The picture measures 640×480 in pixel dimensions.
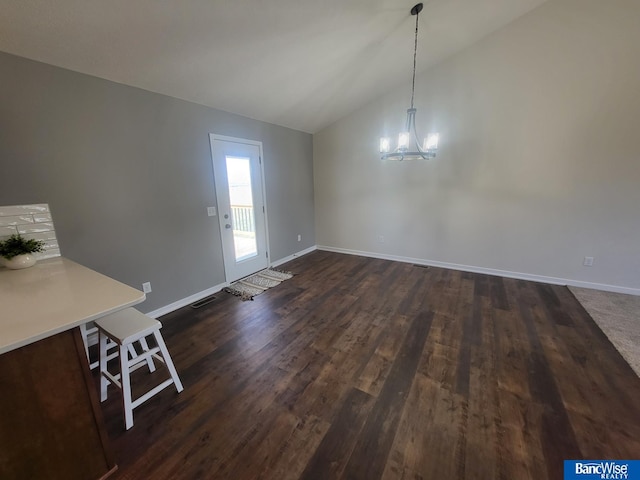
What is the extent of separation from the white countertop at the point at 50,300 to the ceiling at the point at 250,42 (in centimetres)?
165

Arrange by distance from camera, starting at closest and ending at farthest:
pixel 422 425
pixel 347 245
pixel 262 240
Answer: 1. pixel 422 425
2. pixel 262 240
3. pixel 347 245

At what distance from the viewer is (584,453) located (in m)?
1.40

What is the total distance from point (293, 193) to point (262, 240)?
118cm

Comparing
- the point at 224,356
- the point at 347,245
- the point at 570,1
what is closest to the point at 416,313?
the point at 224,356

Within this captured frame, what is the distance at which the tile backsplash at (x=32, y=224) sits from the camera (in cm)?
185

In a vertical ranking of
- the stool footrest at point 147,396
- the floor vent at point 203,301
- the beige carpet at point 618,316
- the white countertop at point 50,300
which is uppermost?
the white countertop at point 50,300

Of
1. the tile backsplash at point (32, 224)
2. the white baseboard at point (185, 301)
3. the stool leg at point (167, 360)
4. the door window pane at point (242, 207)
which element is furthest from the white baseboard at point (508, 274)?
the tile backsplash at point (32, 224)

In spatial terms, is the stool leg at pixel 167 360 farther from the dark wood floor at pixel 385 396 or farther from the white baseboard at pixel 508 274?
the white baseboard at pixel 508 274

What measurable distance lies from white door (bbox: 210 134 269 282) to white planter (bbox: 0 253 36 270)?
1.86 metres

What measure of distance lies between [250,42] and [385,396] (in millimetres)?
3221

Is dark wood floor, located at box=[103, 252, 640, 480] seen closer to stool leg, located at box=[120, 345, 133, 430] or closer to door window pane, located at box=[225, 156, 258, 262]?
stool leg, located at box=[120, 345, 133, 430]

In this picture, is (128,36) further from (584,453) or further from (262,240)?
(584,453)

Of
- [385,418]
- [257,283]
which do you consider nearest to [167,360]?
[385,418]

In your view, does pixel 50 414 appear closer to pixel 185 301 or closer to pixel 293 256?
Answer: pixel 185 301
